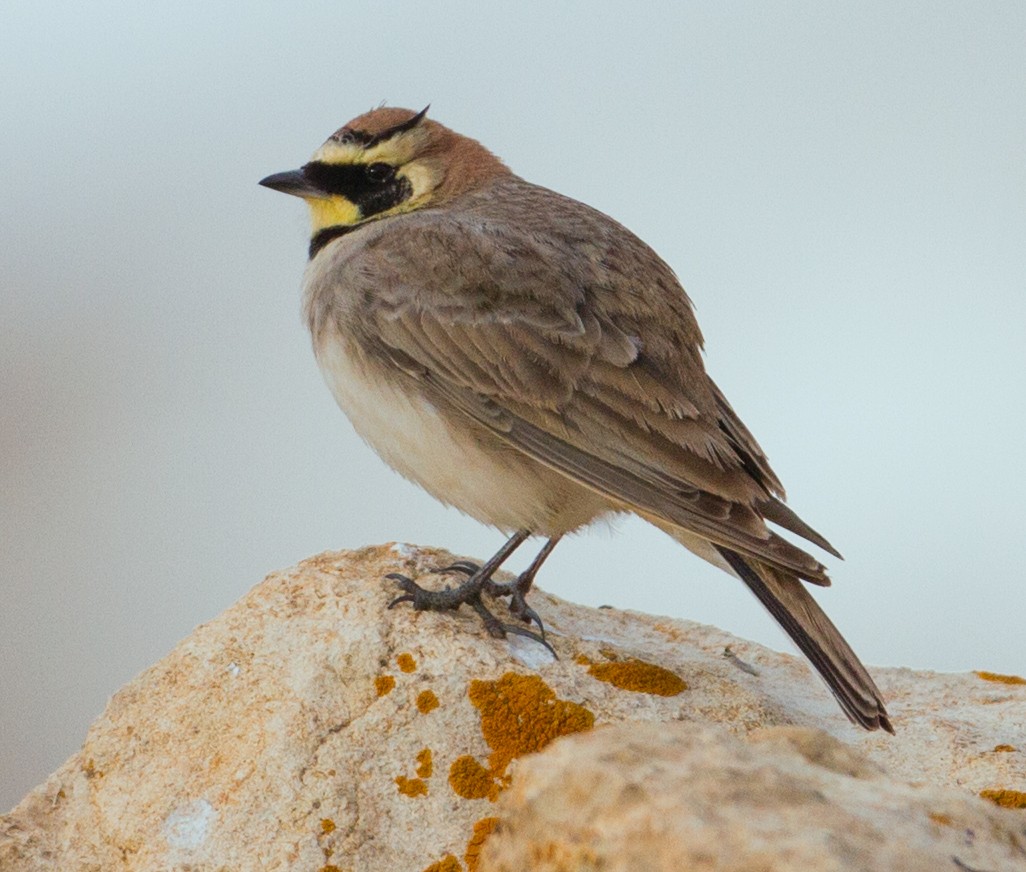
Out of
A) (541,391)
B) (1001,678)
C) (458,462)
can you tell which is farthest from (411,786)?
(1001,678)

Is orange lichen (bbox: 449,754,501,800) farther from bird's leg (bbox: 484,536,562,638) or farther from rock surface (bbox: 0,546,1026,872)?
bird's leg (bbox: 484,536,562,638)

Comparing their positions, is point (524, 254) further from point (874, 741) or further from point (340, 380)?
point (874, 741)

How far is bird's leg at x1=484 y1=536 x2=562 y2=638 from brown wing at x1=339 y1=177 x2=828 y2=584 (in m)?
0.57

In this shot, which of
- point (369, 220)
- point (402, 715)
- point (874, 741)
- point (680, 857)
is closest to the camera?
point (680, 857)

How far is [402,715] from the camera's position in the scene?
13.1 ft

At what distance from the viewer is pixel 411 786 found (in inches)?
150

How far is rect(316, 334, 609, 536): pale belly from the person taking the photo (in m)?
4.61

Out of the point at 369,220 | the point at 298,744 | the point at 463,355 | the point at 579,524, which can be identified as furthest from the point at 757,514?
the point at 369,220

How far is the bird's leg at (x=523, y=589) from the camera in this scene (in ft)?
15.2

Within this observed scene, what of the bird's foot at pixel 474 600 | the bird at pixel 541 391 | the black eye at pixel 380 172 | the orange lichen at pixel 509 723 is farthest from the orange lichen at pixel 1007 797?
the black eye at pixel 380 172

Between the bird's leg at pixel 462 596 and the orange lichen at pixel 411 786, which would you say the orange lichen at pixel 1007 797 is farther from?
the orange lichen at pixel 411 786

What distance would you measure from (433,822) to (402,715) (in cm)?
38

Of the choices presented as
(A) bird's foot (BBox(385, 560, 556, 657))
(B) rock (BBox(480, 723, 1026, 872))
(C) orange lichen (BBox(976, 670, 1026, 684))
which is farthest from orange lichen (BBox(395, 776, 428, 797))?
(C) orange lichen (BBox(976, 670, 1026, 684))

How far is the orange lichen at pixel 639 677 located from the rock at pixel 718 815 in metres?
1.73
